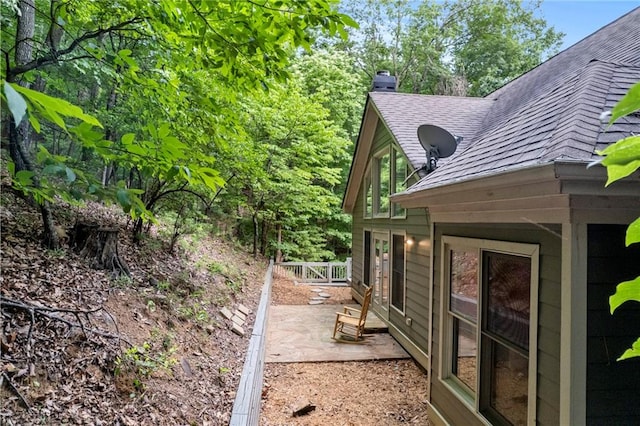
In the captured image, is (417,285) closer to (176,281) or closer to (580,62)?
(176,281)

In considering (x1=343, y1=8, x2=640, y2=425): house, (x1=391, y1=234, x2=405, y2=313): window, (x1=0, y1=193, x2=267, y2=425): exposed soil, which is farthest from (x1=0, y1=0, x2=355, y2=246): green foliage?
(x1=391, y1=234, x2=405, y2=313): window

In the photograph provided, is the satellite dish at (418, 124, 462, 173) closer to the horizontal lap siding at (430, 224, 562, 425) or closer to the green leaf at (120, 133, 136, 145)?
the horizontal lap siding at (430, 224, 562, 425)

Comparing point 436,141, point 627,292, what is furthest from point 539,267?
point 436,141

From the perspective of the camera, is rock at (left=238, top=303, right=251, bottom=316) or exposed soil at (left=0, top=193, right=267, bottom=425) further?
rock at (left=238, top=303, right=251, bottom=316)

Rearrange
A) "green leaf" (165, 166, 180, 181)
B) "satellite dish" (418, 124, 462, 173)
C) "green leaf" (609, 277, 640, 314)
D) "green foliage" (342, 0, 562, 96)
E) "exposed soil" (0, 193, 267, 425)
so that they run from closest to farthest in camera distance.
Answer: "green leaf" (609, 277, 640, 314)
"green leaf" (165, 166, 180, 181)
"exposed soil" (0, 193, 267, 425)
"satellite dish" (418, 124, 462, 173)
"green foliage" (342, 0, 562, 96)

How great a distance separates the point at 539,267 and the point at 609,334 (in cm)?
54

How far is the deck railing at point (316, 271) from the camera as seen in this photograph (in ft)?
48.9

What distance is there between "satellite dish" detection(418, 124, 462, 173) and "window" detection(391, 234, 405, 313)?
2.41 metres

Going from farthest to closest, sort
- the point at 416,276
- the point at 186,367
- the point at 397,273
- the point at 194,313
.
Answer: the point at 397,273, the point at 416,276, the point at 194,313, the point at 186,367

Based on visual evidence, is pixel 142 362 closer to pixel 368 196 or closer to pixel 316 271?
pixel 368 196

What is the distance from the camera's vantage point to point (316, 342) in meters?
7.07

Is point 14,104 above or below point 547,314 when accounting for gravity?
above

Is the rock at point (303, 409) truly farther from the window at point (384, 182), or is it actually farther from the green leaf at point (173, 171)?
the window at point (384, 182)

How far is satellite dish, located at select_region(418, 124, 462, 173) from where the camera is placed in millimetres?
5461
